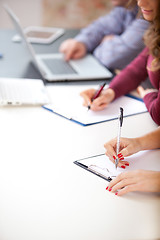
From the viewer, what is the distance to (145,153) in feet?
4.26

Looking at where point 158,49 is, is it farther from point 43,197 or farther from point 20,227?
point 20,227

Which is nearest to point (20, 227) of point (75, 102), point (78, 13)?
point (75, 102)

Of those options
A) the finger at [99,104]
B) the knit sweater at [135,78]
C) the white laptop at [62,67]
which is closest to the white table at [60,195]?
the finger at [99,104]

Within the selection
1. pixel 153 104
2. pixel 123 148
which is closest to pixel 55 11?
pixel 153 104

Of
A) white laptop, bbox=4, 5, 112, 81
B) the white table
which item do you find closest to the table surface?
the white table

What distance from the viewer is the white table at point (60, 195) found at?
96 cm

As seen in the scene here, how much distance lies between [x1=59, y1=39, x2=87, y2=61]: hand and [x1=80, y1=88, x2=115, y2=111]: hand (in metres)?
0.54

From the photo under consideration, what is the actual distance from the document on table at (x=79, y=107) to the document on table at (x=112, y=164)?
27cm

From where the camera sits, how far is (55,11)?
14.0ft

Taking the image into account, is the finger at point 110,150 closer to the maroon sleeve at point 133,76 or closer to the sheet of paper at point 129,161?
the sheet of paper at point 129,161

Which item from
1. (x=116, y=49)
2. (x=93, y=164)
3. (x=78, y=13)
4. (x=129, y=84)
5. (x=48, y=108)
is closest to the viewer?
(x=93, y=164)

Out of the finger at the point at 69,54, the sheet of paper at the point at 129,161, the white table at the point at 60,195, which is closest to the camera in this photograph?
the white table at the point at 60,195

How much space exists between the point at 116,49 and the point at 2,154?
1.07m

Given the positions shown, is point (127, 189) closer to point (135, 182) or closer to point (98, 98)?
point (135, 182)
